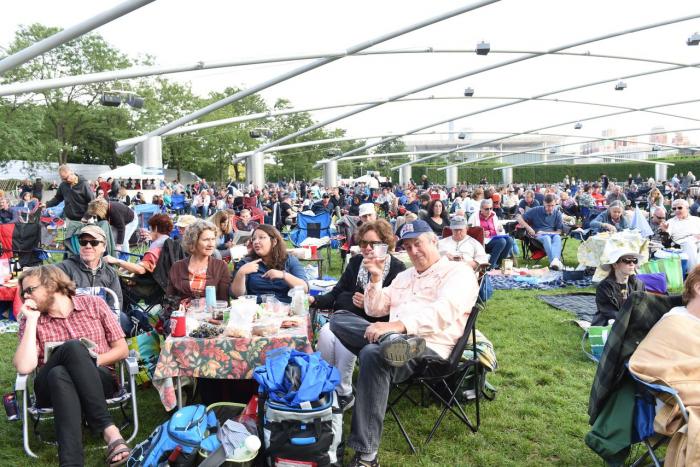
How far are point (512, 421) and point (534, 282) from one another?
221 inches

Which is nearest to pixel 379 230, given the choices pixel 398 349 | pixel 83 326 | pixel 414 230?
pixel 414 230

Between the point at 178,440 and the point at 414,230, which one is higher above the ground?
the point at 414,230

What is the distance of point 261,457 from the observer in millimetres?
3479

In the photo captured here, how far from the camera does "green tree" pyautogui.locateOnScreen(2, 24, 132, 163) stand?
137ft

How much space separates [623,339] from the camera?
3254 millimetres

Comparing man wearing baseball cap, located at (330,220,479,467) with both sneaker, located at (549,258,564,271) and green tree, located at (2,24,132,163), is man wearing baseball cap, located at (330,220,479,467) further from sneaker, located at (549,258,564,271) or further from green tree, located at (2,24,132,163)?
green tree, located at (2,24,132,163)

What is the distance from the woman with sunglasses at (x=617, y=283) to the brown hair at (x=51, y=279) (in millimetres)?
4253

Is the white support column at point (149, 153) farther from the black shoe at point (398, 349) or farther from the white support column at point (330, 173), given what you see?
the black shoe at point (398, 349)

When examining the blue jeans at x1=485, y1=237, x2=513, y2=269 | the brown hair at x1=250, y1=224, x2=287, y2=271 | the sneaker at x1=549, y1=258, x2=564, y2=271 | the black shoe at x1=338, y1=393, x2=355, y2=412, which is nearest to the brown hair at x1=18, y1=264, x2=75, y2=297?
the brown hair at x1=250, y1=224, x2=287, y2=271

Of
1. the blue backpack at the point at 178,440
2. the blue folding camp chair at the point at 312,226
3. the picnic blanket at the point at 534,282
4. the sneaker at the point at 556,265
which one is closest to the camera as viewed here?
the blue backpack at the point at 178,440

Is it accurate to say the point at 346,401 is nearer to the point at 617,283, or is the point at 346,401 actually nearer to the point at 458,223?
the point at 617,283

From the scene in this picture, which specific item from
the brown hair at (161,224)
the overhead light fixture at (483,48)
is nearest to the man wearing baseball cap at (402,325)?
the brown hair at (161,224)

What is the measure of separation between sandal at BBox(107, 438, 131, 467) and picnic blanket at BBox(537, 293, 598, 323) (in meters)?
5.47

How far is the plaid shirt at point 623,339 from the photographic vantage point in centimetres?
321
